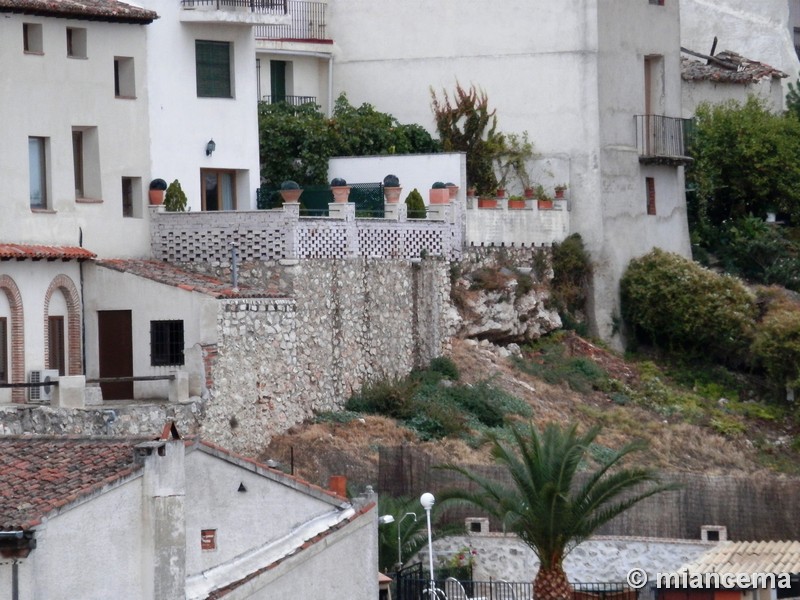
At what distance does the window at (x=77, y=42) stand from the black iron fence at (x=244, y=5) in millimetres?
2907

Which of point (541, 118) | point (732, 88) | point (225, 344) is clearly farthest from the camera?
point (732, 88)

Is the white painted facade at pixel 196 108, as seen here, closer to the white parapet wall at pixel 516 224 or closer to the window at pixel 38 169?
the window at pixel 38 169

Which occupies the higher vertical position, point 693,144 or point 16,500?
point 693,144

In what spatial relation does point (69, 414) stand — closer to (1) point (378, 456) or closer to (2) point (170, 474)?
(1) point (378, 456)

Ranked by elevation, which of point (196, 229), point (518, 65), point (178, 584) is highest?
point (518, 65)

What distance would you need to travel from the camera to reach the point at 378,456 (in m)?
44.6

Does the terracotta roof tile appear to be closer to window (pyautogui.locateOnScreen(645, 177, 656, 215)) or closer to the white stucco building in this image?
window (pyautogui.locateOnScreen(645, 177, 656, 215))

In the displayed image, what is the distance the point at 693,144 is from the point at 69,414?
86.3ft

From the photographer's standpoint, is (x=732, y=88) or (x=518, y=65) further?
(x=732, y=88)

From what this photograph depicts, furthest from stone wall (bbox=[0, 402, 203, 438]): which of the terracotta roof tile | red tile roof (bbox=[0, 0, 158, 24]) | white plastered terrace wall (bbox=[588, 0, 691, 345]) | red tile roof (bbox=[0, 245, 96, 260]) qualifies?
the terracotta roof tile

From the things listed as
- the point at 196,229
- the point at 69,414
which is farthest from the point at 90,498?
the point at 196,229

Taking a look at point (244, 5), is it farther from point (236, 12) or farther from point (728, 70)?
point (728, 70)

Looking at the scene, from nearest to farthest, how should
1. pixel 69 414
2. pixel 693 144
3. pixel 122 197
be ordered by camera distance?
pixel 69 414 → pixel 122 197 → pixel 693 144

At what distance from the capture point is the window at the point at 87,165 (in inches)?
1826
